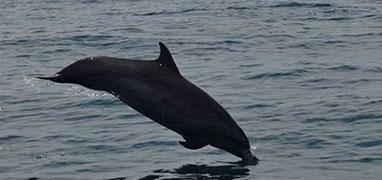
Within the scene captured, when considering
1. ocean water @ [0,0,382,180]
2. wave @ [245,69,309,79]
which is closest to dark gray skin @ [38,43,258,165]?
ocean water @ [0,0,382,180]

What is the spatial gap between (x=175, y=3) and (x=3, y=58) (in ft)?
45.6

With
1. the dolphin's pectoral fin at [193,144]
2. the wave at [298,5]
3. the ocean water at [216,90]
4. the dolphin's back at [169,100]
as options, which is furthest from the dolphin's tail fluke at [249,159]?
the wave at [298,5]

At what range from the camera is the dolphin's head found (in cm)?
1471

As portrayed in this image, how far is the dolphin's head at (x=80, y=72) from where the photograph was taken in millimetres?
14711

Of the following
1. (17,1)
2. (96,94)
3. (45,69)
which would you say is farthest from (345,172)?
Result: (17,1)

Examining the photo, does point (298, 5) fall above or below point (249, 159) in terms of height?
below


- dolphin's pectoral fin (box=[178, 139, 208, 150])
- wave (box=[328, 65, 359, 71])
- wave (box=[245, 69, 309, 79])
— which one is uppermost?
dolphin's pectoral fin (box=[178, 139, 208, 150])

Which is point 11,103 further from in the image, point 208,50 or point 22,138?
point 208,50

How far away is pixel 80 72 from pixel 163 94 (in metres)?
1.34

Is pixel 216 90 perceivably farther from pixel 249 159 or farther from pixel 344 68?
pixel 249 159

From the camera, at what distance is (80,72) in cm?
1471

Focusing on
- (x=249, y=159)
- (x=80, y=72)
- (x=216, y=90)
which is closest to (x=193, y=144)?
(x=249, y=159)

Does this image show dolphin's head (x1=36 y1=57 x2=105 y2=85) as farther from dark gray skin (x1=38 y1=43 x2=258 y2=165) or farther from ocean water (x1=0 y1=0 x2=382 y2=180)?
ocean water (x1=0 y1=0 x2=382 y2=180)

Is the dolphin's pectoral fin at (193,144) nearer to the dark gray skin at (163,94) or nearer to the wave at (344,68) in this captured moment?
the dark gray skin at (163,94)
